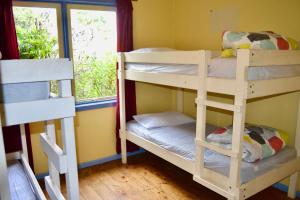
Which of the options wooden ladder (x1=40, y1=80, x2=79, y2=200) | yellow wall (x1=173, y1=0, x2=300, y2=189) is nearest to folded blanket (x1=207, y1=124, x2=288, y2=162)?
yellow wall (x1=173, y1=0, x2=300, y2=189)

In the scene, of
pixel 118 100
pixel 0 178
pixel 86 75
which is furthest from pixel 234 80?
pixel 86 75

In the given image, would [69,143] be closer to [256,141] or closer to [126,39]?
[256,141]

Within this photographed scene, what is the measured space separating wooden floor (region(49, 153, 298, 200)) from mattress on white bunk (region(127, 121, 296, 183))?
1.53 feet

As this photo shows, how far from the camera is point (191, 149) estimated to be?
2164 mm

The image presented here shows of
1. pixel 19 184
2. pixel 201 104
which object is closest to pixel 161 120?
pixel 201 104

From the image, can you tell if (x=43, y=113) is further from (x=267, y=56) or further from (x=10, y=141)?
(x=10, y=141)

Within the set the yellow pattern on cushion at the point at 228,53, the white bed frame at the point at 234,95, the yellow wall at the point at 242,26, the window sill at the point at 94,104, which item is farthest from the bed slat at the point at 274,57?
the window sill at the point at 94,104

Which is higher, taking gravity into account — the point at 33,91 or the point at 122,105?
the point at 33,91

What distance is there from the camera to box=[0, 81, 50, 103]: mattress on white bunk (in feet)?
3.57

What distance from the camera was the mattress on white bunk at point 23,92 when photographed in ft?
3.57

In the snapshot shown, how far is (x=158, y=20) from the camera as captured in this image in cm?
338

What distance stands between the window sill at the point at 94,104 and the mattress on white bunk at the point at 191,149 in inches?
13.0

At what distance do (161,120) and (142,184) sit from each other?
0.74 metres

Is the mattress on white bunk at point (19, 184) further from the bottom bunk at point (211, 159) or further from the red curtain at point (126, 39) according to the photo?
the red curtain at point (126, 39)
